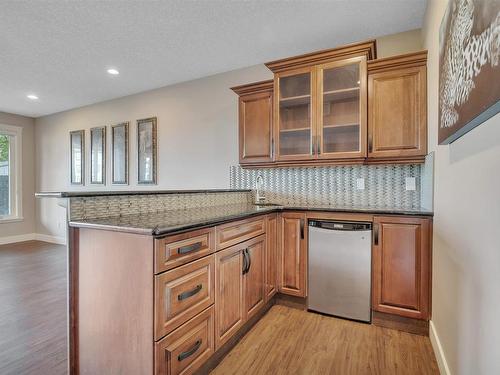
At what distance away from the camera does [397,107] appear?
2344 millimetres

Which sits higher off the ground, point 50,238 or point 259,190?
point 259,190

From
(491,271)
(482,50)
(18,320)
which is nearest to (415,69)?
(482,50)

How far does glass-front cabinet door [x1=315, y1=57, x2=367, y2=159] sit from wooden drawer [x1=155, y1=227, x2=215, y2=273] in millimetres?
1476

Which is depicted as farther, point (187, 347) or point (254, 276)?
point (254, 276)

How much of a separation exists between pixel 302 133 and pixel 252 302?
1619mm

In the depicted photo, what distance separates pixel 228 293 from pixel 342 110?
1891 millimetres

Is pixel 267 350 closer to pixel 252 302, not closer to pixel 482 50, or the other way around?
pixel 252 302

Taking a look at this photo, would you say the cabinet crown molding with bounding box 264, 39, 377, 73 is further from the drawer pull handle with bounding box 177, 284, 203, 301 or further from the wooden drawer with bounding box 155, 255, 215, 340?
the drawer pull handle with bounding box 177, 284, 203, 301

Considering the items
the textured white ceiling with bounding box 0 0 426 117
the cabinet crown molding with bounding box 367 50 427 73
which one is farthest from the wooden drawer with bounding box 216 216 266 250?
the textured white ceiling with bounding box 0 0 426 117

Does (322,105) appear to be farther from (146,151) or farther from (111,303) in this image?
(146,151)

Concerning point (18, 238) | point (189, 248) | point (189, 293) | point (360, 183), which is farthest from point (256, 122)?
point (18, 238)

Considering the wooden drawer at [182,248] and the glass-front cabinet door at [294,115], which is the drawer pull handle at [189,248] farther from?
the glass-front cabinet door at [294,115]

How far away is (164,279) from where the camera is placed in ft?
4.23

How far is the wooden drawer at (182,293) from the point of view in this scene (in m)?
1.28
